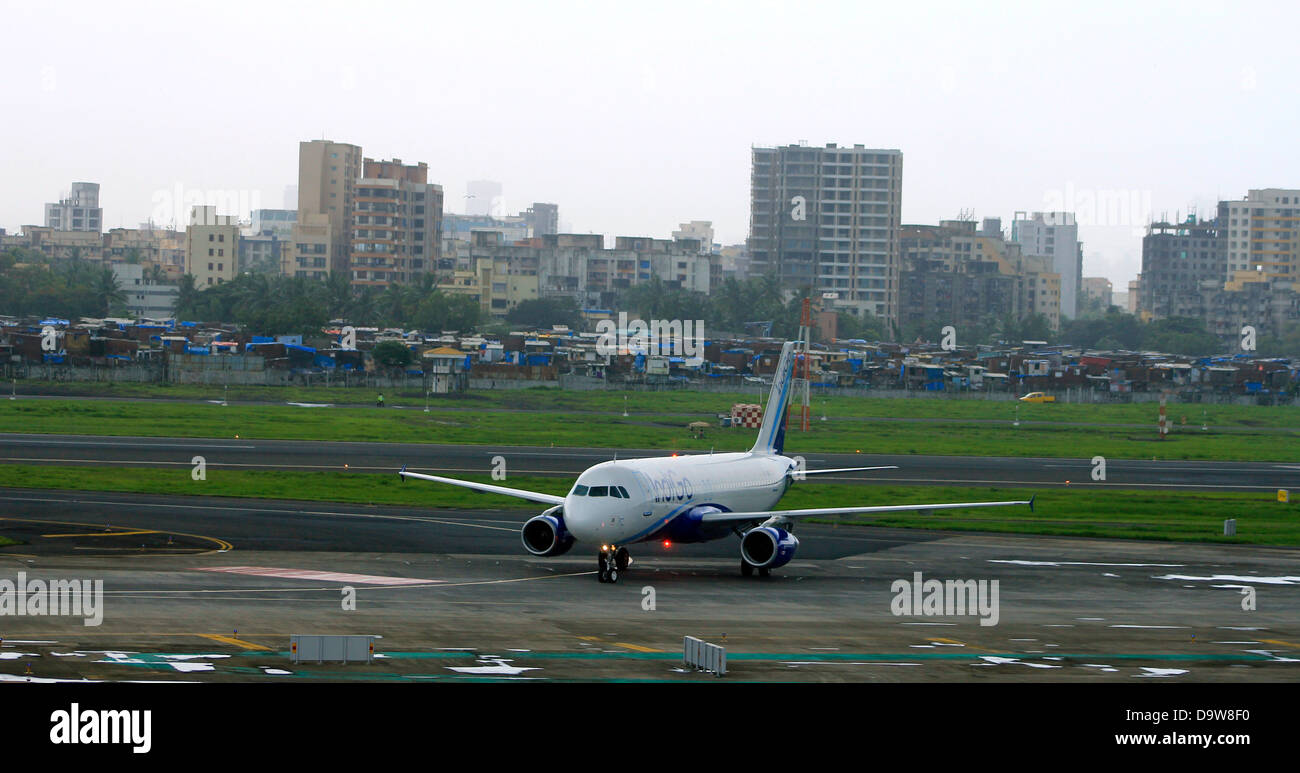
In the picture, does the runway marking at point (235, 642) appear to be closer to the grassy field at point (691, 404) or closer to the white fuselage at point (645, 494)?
the white fuselage at point (645, 494)

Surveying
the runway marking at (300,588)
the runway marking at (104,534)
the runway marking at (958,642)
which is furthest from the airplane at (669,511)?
the runway marking at (958,642)

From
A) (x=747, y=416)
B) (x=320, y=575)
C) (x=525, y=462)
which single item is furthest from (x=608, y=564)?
(x=747, y=416)

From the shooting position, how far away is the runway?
110ft

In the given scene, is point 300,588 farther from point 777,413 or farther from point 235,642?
point 777,413

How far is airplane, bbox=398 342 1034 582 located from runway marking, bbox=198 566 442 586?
14.7 ft

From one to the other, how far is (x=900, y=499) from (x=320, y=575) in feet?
123

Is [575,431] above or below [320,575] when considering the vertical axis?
above

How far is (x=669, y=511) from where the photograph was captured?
51.3 meters

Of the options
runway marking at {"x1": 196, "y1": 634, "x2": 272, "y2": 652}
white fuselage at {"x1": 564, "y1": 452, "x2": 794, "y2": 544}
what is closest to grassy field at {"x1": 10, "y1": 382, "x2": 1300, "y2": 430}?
white fuselage at {"x1": 564, "y1": 452, "x2": 794, "y2": 544}
